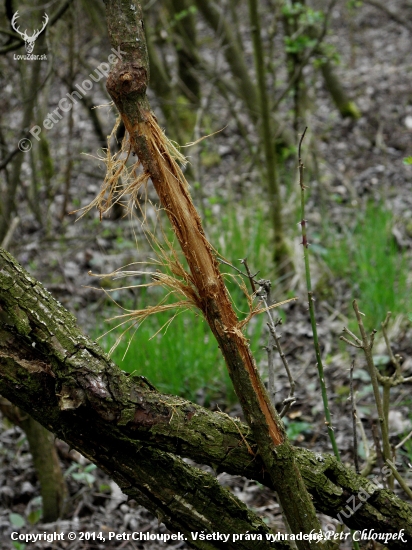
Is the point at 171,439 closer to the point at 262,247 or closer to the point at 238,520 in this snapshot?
the point at 238,520

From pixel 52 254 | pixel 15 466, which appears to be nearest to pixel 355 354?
pixel 15 466

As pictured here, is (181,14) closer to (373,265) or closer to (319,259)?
(319,259)

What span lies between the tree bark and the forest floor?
1.51ft

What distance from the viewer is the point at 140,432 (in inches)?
58.7

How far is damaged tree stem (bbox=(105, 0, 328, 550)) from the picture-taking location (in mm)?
1251

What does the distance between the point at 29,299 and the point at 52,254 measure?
3764mm

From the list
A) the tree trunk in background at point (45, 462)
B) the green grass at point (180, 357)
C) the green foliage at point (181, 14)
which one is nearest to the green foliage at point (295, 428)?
the green grass at point (180, 357)

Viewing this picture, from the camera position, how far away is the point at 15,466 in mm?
3109

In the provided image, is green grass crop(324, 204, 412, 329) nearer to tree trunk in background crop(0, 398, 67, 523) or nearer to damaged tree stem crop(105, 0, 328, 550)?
damaged tree stem crop(105, 0, 328, 550)

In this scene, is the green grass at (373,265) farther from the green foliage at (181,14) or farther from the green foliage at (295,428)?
the green foliage at (181,14)

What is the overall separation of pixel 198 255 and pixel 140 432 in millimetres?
500

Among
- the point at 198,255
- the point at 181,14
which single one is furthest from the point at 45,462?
the point at 181,14

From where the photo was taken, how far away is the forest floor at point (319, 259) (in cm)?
276

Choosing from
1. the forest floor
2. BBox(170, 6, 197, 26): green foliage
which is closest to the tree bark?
the forest floor
